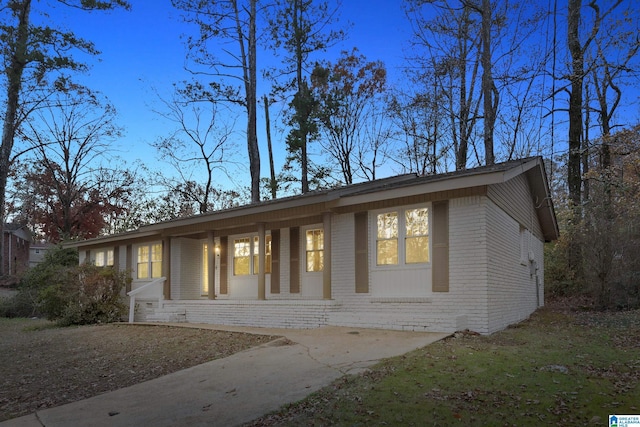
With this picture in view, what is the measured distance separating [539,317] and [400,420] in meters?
10.3

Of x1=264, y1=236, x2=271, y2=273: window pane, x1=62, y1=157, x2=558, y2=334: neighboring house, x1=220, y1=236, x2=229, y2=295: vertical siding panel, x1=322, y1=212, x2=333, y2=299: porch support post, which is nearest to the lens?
x1=62, y1=157, x2=558, y2=334: neighboring house

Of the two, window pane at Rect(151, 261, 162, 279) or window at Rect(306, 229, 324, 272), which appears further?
window pane at Rect(151, 261, 162, 279)

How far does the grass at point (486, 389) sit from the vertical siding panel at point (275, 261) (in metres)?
7.33

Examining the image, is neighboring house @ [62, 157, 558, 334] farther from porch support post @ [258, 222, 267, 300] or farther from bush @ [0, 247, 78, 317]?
bush @ [0, 247, 78, 317]

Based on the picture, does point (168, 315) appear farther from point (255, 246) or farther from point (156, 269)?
point (156, 269)

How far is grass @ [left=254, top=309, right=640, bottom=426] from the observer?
4941 millimetres

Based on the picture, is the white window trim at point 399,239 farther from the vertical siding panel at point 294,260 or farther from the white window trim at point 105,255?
the white window trim at point 105,255

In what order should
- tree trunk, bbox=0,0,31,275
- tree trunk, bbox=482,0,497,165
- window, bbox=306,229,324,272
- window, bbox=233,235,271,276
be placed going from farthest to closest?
tree trunk, bbox=0,0,31,275, tree trunk, bbox=482,0,497,165, window, bbox=233,235,271,276, window, bbox=306,229,324,272

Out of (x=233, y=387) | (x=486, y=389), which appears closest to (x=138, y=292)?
(x=233, y=387)

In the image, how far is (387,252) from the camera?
11734mm

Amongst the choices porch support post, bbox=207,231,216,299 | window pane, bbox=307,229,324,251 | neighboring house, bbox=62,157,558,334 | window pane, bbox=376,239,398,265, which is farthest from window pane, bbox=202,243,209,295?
window pane, bbox=376,239,398,265

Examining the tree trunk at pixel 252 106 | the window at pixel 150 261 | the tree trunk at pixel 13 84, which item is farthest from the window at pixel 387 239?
the tree trunk at pixel 13 84

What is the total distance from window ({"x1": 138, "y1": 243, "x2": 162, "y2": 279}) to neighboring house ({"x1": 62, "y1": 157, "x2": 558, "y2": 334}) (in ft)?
3.35

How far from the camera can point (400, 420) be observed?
4848 millimetres
